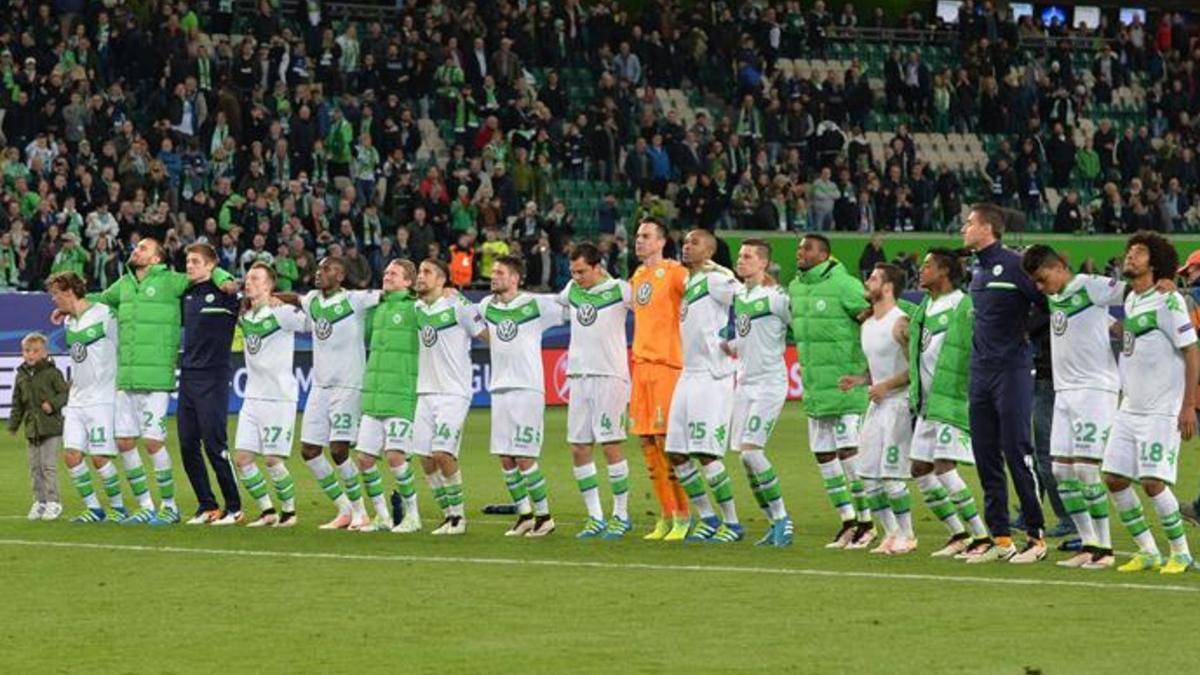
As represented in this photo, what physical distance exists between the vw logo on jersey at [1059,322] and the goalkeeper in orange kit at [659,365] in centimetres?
322

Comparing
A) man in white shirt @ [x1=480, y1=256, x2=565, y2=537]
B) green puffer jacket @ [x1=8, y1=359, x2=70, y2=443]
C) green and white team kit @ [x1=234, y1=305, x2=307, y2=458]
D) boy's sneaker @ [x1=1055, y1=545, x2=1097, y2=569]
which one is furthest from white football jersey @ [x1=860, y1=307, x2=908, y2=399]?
green puffer jacket @ [x1=8, y1=359, x2=70, y2=443]

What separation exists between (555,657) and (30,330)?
2076cm

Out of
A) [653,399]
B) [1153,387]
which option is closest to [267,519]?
[653,399]

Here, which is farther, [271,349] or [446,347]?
[271,349]

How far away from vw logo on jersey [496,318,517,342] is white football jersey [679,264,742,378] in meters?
1.37

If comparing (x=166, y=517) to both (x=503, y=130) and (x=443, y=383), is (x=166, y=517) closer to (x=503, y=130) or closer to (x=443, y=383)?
(x=443, y=383)

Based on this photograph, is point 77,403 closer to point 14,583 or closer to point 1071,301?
point 14,583

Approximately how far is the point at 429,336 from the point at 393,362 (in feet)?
1.13

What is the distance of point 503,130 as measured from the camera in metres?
39.8

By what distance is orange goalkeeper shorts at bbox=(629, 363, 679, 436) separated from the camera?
1731 cm

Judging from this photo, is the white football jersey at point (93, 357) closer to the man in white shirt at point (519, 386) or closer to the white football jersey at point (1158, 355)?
the man in white shirt at point (519, 386)

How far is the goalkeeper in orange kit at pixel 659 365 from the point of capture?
57.0 ft

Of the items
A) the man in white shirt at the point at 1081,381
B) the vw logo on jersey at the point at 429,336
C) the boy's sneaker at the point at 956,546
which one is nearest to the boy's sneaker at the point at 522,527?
the vw logo on jersey at the point at 429,336

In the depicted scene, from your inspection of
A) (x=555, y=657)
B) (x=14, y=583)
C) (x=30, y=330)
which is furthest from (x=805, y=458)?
(x=555, y=657)
